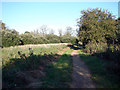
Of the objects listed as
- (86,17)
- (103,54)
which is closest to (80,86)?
(103,54)

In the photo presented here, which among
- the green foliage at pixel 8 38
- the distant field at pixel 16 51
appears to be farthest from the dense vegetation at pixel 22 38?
the distant field at pixel 16 51

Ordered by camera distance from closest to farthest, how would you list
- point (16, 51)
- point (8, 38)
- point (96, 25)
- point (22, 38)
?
point (16, 51) < point (96, 25) < point (8, 38) < point (22, 38)

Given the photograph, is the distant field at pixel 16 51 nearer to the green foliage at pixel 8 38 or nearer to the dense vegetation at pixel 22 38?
the dense vegetation at pixel 22 38

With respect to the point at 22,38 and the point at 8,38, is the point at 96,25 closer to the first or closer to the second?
the point at 8,38

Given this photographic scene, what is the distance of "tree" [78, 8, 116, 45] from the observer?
1814cm

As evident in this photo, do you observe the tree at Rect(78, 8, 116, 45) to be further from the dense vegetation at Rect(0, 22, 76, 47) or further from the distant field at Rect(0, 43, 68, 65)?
the dense vegetation at Rect(0, 22, 76, 47)

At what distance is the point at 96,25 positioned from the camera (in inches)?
746

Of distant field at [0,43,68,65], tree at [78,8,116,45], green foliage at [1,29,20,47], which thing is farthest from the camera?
green foliage at [1,29,20,47]

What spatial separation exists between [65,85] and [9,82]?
2316mm

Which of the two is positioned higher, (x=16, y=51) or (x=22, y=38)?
(x=22, y=38)

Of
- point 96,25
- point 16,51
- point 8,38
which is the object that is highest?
point 96,25

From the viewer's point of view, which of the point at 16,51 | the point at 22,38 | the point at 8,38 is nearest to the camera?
the point at 16,51

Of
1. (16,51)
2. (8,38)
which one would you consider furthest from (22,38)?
(16,51)

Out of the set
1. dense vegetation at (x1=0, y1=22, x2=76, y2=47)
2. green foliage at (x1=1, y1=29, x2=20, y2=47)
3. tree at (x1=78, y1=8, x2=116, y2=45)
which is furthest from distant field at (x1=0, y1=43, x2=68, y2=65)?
green foliage at (x1=1, y1=29, x2=20, y2=47)
